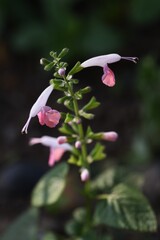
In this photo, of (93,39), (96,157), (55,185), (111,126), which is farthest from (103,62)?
(93,39)

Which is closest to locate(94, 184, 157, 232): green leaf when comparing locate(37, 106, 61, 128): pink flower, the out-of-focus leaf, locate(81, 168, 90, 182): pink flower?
locate(81, 168, 90, 182): pink flower

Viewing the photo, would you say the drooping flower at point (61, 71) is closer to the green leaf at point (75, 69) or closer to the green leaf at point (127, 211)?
the green leaf at point (75, 69)

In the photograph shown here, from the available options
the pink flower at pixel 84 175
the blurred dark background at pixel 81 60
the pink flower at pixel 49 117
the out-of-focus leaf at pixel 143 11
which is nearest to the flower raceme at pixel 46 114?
the pink flower at pixel 49 117

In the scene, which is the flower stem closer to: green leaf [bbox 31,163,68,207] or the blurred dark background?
green leaf [bbox 31,163,68,207]

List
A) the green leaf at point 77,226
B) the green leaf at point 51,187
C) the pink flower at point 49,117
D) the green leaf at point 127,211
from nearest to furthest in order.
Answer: the pink flower at point 49,117 → the green leaf at point 127,211 → the green leaf at point 51,187 → the green leaf at point 77,226

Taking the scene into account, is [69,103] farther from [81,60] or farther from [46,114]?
[81,60]

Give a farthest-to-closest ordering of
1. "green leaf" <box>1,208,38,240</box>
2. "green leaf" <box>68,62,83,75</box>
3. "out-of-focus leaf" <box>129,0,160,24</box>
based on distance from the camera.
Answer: "out-of-focus leaf" <box>129,0,160,24</box>
"green leaf" <box>1,208,38,240</box>
"green leaf" <box>68,62,83,75</box>

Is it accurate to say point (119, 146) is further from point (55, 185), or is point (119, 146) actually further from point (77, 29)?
point (55, 185)
